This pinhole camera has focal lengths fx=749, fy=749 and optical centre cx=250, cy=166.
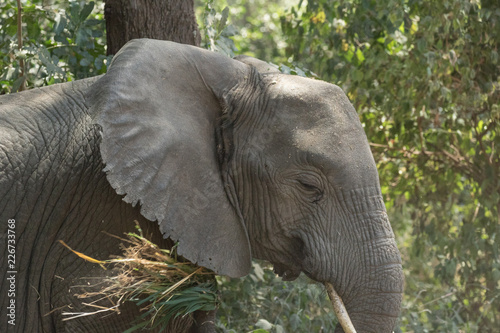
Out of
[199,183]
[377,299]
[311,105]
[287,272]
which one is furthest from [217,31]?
[377,299]

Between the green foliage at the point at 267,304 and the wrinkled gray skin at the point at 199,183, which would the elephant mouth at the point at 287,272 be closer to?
the wrinkled gray skin at the point at 199,183

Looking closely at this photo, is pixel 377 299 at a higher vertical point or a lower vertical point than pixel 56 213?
lower

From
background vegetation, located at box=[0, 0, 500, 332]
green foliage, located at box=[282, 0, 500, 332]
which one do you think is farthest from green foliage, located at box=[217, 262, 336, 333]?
green foliage, located at box=[282, 0, 500, 332]

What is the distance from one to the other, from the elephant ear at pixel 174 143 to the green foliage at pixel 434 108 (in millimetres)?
2354

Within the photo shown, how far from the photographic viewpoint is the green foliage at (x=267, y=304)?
4805 mm

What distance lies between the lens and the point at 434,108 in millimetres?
5891

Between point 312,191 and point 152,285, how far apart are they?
2.55ft

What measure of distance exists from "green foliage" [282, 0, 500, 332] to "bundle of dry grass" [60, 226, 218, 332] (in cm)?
243

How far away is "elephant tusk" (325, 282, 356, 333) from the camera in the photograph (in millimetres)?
2939

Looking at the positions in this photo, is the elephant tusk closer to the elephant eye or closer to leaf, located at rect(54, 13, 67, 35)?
the elephant eye

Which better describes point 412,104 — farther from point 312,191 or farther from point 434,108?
point 312,191

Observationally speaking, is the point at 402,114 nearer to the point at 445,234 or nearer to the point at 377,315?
the point at 445,234

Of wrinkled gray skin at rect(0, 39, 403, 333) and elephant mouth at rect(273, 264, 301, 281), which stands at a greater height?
wrinkled gray skin at rect(0, 39, 403, 333)

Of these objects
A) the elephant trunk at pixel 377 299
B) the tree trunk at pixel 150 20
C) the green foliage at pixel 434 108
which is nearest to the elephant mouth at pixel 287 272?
the elephant trunk at pixel 377 299
